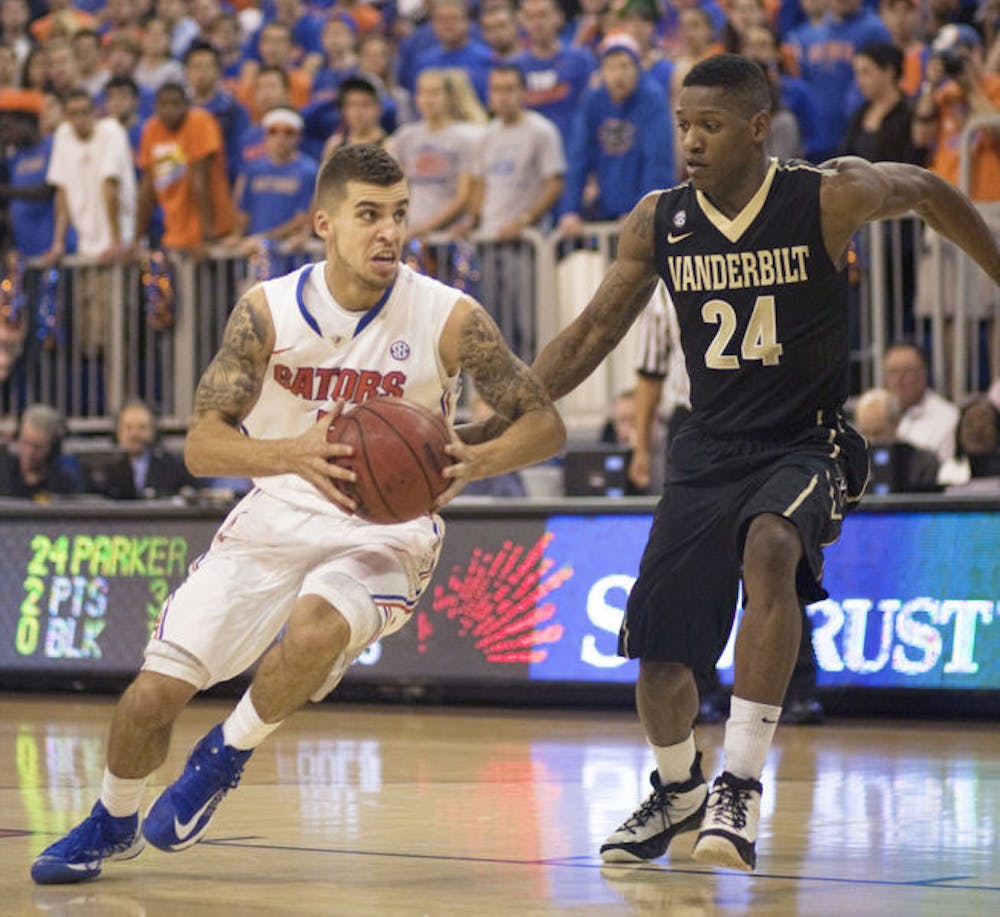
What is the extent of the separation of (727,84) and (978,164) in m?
6.81

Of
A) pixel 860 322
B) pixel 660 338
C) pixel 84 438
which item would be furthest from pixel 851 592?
pixel 84 438

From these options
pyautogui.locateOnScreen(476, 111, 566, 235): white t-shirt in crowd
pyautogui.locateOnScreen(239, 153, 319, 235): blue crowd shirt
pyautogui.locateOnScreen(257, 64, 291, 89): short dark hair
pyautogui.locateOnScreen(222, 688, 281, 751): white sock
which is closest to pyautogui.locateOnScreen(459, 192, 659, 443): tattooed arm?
pyautogui.locateOnScreen(222, 688, 281, 751): white sock

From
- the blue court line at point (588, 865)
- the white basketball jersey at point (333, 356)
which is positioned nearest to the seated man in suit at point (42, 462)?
the blue court line at point (588, 865)

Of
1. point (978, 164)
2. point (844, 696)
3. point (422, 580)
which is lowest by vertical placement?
point (844, 696)

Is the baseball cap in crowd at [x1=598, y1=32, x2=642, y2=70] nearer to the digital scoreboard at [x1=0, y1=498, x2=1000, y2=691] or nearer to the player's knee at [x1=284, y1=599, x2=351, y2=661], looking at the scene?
the digital scoreboard at [x1=0, y1=498, x2=1000, y2=691]

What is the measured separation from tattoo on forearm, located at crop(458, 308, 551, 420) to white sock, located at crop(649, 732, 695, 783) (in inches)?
43.8

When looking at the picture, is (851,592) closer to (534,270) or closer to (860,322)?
(860,322)

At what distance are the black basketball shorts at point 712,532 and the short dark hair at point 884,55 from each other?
7.07 metres

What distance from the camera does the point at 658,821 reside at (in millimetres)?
6012

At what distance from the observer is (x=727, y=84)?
19.3 ft

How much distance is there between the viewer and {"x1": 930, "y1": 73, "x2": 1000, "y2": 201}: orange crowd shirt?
12.2m

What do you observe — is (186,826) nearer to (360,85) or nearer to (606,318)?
(606,318)

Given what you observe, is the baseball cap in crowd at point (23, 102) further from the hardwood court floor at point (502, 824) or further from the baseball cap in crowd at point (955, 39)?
the baseball cap in crowd at point (955, 39)

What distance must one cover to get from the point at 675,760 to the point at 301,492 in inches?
54.6
